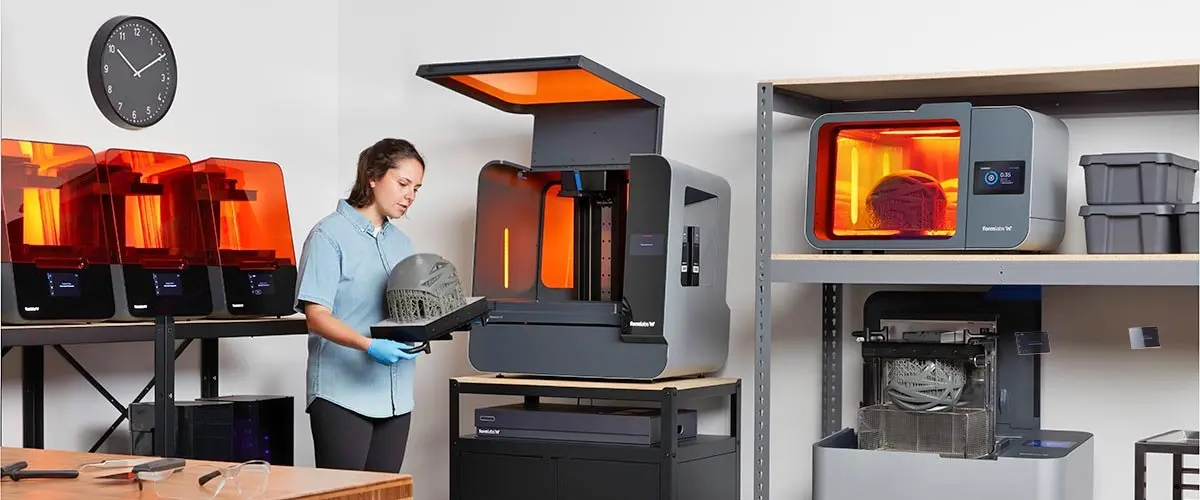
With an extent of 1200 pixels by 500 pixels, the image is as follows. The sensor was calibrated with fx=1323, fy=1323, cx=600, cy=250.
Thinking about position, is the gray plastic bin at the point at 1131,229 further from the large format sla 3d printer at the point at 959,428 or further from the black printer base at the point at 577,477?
the black printer base at the point at 577,477

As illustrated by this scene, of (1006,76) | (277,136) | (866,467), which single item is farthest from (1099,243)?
(277,136)

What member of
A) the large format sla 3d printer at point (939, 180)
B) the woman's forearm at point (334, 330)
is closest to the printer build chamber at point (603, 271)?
the large format sla 3d printer at point (939, 180)

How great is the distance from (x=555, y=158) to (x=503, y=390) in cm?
70

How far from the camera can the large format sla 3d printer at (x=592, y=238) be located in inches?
141

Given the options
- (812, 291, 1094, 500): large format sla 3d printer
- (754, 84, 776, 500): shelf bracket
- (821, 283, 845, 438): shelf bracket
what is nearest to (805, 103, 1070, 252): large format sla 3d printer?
(754, 84, 776, 500): shelf bracket

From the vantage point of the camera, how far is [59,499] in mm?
1764

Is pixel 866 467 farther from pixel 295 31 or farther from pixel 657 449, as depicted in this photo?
pixel 295 31

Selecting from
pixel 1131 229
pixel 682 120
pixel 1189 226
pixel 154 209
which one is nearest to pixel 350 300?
pixel 154 209

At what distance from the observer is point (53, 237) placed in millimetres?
3312

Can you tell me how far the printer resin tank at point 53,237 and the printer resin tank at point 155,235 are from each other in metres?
0.05

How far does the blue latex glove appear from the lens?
10.6 feet

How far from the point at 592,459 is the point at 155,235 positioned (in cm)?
135

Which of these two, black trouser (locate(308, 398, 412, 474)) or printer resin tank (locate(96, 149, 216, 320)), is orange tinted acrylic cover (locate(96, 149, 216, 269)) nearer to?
printer resin tank (locate(96, 149, 216, 320))

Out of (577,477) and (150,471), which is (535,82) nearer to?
(577,477)
